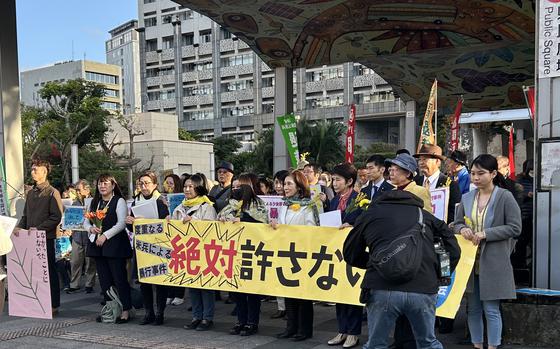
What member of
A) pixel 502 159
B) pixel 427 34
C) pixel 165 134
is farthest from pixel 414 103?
pixel 165 134

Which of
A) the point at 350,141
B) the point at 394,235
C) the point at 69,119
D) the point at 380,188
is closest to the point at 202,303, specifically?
the point at 380,188

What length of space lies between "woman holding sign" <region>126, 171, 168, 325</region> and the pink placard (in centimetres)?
105

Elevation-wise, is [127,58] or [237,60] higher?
[127,58]

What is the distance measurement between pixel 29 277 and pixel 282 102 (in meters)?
8.73

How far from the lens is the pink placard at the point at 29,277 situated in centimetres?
669

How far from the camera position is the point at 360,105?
69.1 m

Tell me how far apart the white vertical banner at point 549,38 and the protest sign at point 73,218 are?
6.37 meters

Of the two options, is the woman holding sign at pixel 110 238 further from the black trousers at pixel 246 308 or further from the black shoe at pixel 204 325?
the black trousers at pixel 246 308

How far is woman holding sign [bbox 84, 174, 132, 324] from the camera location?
666cm

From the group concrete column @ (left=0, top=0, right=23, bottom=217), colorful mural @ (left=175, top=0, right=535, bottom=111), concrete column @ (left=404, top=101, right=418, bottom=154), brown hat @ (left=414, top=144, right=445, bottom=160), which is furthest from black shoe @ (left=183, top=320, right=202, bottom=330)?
concrete column @ (left=404, top=101, right=418, bottom=154)

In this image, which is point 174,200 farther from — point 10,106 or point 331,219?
point 10,106

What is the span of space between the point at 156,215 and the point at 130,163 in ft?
90.7

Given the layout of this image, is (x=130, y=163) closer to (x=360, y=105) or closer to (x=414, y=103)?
(x=414, y=103)

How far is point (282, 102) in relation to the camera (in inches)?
568
